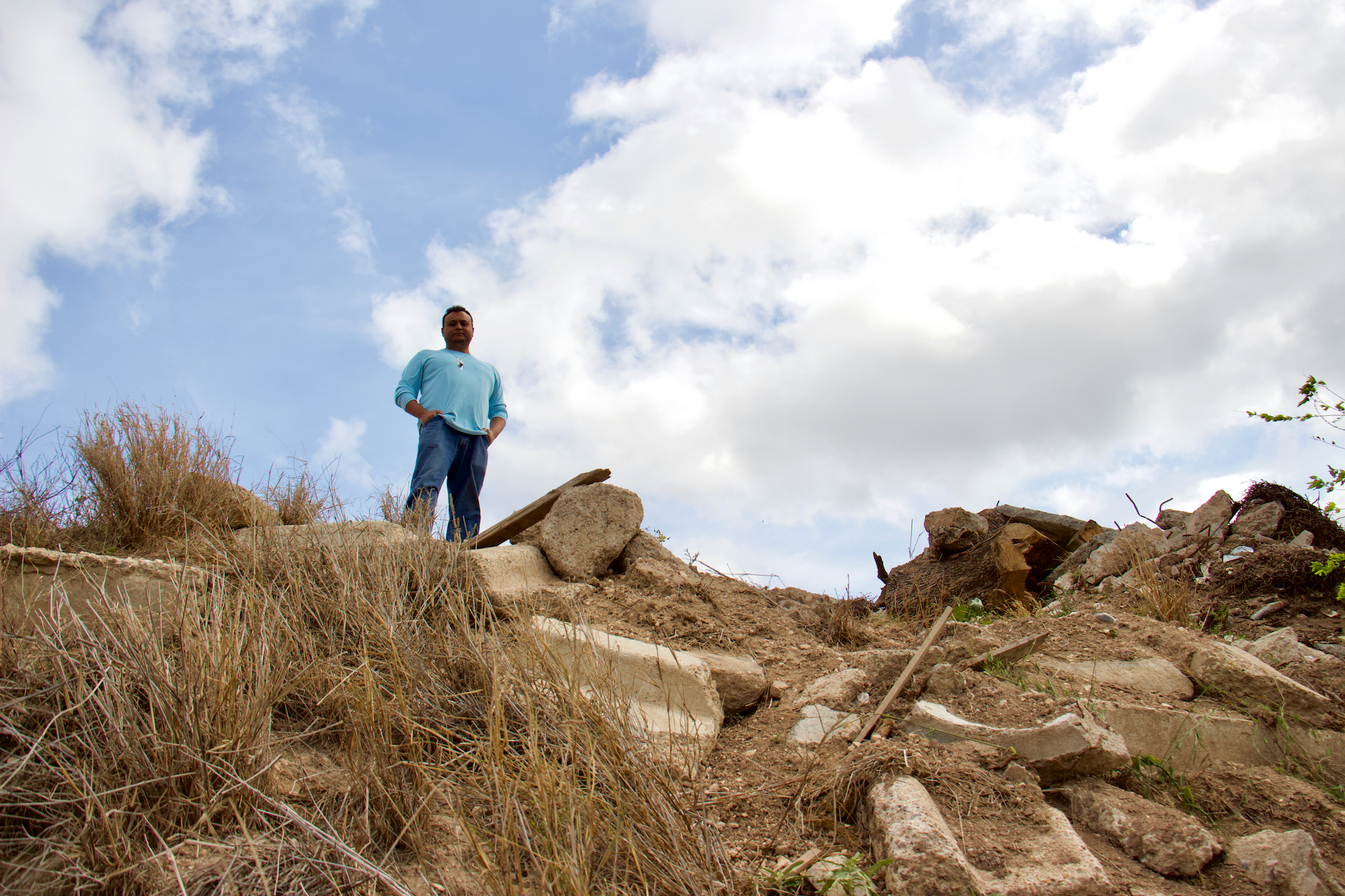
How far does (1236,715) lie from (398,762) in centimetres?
398

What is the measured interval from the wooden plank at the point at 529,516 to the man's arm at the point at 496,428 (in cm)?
88

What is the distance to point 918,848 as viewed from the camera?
8.36 ft

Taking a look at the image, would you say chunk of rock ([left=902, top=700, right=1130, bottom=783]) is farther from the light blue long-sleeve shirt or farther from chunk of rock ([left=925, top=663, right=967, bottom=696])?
the light blue long-sleeve shirt

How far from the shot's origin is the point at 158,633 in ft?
9.58

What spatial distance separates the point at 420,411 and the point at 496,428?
0.66 m

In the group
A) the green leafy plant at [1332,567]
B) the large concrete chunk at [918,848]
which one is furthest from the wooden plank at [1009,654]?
the green leafy plant at [1332,567]

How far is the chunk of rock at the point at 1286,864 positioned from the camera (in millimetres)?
2777

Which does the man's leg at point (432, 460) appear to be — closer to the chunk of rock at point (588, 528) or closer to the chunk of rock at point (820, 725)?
the chunk of rock at point (588, 528)

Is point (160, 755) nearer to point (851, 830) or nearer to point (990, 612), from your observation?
point (851, 830)

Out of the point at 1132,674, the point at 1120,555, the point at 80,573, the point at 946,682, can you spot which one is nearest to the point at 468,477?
the point at 80,573

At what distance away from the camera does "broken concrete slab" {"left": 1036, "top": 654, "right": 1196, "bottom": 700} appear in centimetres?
416

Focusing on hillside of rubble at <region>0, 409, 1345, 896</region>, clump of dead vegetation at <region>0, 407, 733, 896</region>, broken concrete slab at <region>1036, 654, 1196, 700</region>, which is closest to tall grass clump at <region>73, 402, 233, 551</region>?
hillside of rubble at <region>0, 409, 1345, 896</region>

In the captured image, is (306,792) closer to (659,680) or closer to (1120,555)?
(659,680)

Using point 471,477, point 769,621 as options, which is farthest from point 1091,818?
point 471,477
